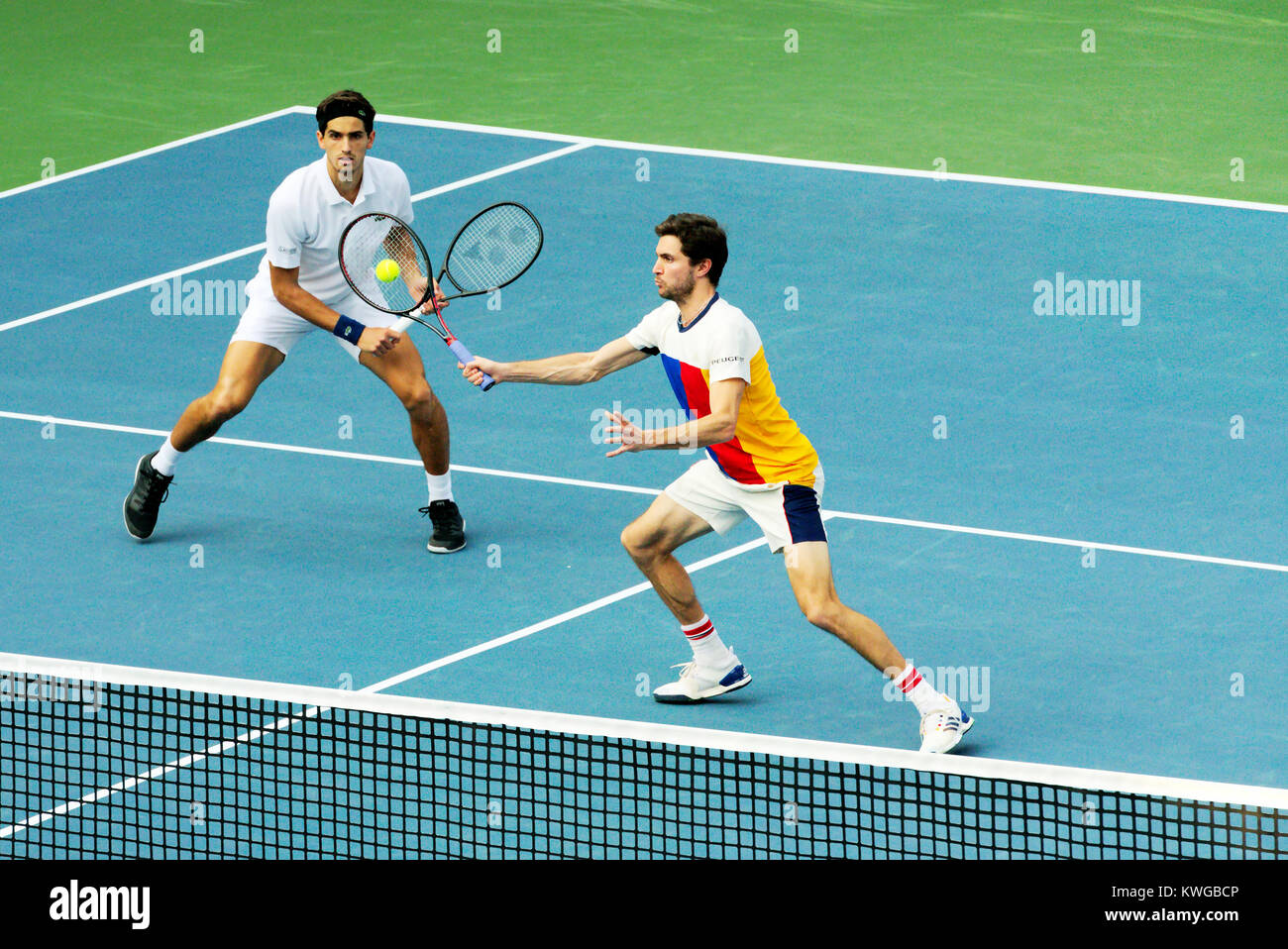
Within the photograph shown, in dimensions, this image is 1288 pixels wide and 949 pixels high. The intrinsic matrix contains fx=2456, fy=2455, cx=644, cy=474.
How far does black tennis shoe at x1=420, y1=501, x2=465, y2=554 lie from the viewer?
39.0 ft

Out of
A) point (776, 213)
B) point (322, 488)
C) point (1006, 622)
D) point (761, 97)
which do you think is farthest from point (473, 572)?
point (761, 97)

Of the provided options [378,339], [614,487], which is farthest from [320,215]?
[614,487]

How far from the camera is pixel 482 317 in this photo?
15.3m

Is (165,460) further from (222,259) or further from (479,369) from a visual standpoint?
(222,259)

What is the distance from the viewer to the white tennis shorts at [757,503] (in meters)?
9.57

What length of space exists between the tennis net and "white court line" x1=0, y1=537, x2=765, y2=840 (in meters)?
0.02

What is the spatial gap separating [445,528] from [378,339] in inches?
43.6

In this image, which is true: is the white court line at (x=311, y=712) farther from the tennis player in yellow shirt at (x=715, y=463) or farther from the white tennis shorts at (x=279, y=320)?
the white tennis shorts at (x=279, y=320)

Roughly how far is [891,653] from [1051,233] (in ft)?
25.5

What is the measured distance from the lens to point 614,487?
Result: 12.8 meters

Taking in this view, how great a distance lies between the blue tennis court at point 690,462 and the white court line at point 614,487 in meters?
0.03
